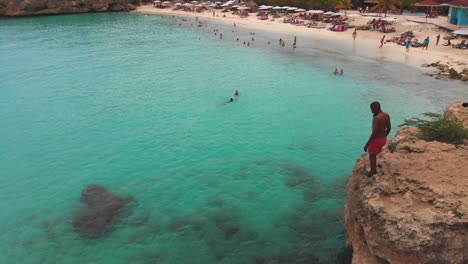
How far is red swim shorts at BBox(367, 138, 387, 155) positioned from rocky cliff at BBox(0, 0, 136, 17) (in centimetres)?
9045

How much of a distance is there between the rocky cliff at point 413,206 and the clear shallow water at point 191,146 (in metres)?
3.59

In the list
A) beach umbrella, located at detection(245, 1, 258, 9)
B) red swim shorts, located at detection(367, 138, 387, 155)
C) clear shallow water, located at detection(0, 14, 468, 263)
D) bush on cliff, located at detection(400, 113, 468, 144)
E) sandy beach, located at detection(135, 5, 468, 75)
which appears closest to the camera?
red swim shorts, located at detection(367, 138, 387, 155)

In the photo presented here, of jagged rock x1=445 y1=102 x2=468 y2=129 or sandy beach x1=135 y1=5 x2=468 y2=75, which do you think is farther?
sandy beach x1=135 y1=5 x2=468 y2=75

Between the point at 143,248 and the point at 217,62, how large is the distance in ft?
98.7

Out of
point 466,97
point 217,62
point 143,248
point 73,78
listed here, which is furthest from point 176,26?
point 143,248

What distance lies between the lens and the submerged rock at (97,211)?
12516 millimetres

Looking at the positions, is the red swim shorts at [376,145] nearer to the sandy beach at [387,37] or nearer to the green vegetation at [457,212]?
the green vegetation at [457,212]

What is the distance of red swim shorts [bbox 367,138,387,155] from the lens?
852cm

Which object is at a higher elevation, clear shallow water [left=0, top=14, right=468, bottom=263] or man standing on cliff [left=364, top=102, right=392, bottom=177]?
man standing on cliff [left=364, top=102, right=392, bottom=177]

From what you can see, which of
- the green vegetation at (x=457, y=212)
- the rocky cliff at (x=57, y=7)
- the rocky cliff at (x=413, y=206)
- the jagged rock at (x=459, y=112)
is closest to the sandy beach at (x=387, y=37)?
the jagged rock at (x=459, y=112)

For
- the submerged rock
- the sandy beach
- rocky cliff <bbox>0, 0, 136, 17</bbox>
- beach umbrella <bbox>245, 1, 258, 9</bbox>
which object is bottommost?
the submerged rock

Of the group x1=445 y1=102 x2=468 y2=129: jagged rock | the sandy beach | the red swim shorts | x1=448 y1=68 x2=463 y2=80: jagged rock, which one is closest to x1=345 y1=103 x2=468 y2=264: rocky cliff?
the red swim shorts

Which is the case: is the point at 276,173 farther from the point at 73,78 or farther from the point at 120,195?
the point at 73,78

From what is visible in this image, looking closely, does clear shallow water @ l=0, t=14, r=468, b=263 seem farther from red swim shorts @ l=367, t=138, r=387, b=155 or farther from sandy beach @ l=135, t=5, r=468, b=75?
red swim shorts @ l=367, t=138, r=387, b=155
